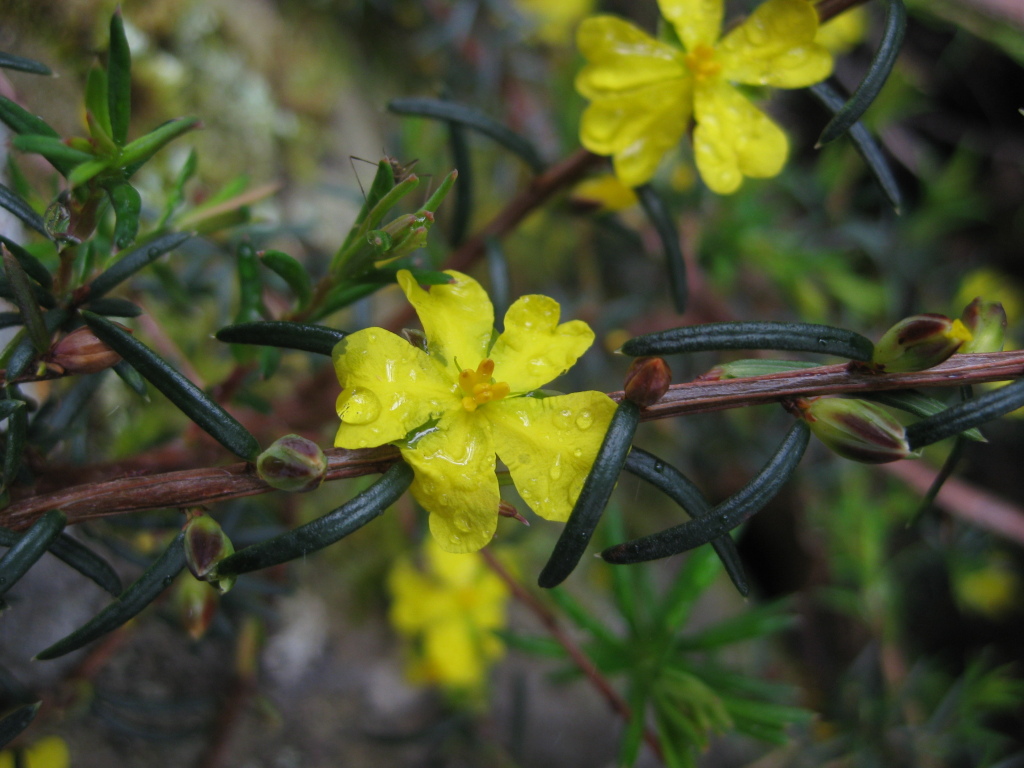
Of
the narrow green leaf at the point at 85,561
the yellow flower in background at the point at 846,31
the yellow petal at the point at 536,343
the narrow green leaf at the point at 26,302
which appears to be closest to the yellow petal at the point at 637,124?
the yellow petal at the point at 536,343

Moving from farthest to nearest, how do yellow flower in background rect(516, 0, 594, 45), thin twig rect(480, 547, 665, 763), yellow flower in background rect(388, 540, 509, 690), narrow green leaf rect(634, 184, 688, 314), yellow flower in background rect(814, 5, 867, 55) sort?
yellow flower in background rect(516, 0, 594, 45) → yellow flower in background rect(814, 5, 867, 55) → yellow flower in background rect(388, 540, 509, 690) → thin twig rect(480, 547, 665, 763) → narrow green leaf rect(634, 184, 688, 314)

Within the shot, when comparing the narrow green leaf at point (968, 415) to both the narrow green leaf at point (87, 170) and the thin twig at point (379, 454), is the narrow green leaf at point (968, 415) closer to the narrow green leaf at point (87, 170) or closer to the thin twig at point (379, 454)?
the thin twig at point (379, 454)

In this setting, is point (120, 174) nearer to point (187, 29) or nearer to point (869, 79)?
point (869, 79)

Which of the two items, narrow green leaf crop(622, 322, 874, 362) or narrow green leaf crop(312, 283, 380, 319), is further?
narrow green leaf crop(312, 283, 380, 319)

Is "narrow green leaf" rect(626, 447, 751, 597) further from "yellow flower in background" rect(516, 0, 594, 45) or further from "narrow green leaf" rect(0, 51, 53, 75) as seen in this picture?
"yellow flower in background" rect(516, 0, 594, 45)

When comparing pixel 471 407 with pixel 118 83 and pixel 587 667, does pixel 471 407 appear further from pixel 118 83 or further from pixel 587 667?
pixel 587 667

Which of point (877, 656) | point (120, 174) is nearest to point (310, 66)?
point (120, 174)

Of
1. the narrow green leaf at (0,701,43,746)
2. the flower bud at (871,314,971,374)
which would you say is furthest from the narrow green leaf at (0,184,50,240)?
the flower bud at (871,314,971,374)

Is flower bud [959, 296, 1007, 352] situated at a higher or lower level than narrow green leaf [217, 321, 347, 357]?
higher
